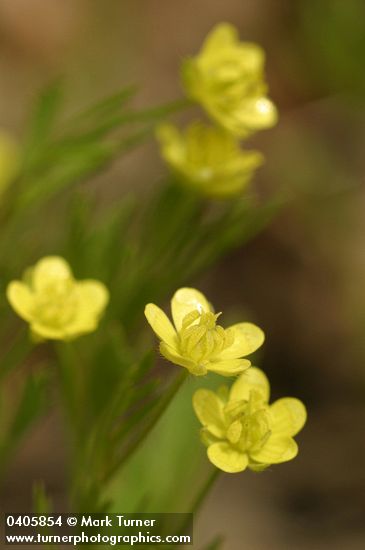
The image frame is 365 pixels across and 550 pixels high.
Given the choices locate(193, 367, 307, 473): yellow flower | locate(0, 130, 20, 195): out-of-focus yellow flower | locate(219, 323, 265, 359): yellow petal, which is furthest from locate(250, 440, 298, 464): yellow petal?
locate(0, 130, 20, 195): out-of-focus yellow flower

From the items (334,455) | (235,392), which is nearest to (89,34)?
(334,455)

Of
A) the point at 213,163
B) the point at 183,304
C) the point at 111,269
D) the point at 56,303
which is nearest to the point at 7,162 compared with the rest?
the point at 111,269

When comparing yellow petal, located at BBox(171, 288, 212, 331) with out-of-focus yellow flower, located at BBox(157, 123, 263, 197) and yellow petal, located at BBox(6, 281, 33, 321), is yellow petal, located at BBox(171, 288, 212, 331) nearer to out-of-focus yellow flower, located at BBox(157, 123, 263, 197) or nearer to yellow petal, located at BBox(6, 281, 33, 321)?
yellow petal, located at BBox(6, 281, 33, 321)

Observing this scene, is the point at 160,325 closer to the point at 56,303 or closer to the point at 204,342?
the point at 204,342

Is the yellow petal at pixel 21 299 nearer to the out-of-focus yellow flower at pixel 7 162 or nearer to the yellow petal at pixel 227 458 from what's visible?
the yellow petal at pixel 227 458

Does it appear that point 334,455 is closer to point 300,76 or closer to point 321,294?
point 321,294

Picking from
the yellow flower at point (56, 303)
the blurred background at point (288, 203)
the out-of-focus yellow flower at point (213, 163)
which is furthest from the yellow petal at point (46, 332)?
the blurred background at point (288, 203)
